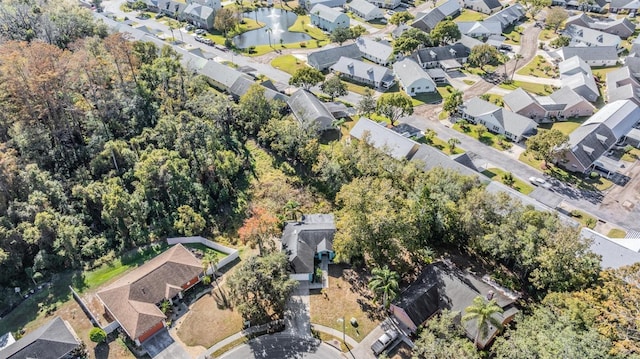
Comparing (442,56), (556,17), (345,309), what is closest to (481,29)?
(556,17)

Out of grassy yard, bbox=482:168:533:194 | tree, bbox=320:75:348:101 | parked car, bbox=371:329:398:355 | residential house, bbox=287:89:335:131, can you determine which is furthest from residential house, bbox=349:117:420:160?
parked car, bbox=371:329:398:355

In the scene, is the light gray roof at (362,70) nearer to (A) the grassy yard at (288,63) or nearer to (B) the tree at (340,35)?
(A) the grassy yard at (288,63)

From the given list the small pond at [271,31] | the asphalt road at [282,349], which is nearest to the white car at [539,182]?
the asphalt road at [282,349]

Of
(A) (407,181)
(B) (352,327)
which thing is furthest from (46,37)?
(B) (352,327)

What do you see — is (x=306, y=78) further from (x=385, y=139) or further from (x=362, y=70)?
(x=385, y=139)

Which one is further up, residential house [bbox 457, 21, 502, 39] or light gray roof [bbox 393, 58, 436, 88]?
residential house [bbox 457, 21, 502, 39]

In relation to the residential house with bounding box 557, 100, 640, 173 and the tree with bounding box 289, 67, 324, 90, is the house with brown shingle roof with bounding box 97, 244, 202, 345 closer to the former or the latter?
the tree with bounding box 289, 67, 324, 90

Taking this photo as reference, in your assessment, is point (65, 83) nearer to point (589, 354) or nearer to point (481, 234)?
point (481, 234)
